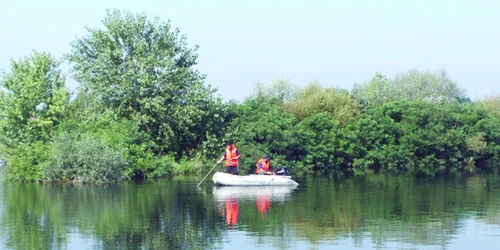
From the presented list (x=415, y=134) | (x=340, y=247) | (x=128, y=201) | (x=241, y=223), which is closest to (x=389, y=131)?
(x=415, y=134)

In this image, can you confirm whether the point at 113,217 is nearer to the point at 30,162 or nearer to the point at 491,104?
the point at 30,162

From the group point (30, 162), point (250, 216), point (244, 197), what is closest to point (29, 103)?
point (30, 162)

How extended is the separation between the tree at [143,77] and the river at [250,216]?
663cm

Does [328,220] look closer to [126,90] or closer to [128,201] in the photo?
[128,201]

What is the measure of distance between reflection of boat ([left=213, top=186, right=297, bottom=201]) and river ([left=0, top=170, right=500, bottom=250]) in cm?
4

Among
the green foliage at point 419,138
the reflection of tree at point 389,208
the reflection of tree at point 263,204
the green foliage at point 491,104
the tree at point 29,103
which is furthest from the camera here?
the green foliage at point 491,104

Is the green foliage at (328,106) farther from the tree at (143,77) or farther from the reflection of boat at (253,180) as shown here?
the reflection of boat at (253,180)

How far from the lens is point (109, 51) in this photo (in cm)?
4328

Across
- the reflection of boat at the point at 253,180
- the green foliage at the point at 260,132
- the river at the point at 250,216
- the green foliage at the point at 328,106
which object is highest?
the green foliage at the point at 328,106

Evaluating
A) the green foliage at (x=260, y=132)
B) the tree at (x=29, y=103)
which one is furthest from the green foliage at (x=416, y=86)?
the tree at (x=29, y=103)

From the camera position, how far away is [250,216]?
85.1 feet

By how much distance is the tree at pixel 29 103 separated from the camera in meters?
43.5

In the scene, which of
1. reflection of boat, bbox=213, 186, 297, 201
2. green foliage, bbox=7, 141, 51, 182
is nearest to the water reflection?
reflection of boat, bbox=213, 186, 297, 201

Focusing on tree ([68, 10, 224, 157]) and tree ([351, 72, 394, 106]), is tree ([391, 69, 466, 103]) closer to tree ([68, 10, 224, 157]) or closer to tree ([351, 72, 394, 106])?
tree ([351, 72, 394, 106])
